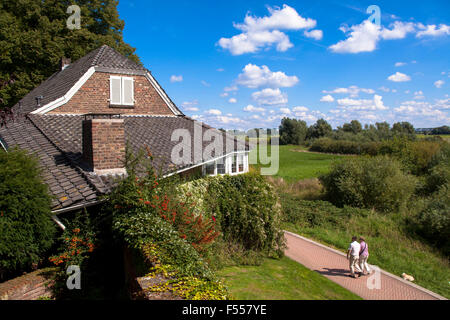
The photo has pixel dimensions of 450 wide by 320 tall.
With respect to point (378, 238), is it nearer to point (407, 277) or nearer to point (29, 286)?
point (407, 277)

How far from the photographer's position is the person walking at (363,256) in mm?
12062

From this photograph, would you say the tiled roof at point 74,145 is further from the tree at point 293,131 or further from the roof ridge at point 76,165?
the tree at point 293,131

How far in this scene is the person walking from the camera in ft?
39.6

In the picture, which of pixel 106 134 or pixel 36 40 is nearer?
pixel 106 134

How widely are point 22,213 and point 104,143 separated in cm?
292

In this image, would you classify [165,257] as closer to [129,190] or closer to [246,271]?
[129,190]

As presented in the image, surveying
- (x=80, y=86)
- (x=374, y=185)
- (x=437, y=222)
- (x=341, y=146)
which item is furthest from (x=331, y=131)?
(x=80, y=86)

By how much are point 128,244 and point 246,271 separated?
5.12 metres

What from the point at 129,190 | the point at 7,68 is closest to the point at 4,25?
the point at 7,68

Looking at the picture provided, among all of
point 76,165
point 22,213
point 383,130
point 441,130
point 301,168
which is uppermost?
point 441,130

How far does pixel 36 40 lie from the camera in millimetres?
22188

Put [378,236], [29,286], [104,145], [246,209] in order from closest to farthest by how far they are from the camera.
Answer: [29,286] → [104,145] → [246,209] → [378,236]

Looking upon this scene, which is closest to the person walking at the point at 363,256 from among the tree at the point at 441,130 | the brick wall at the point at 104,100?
the brick wall at the point at 104,100

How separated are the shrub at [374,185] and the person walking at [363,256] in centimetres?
1319
